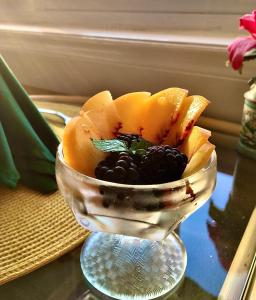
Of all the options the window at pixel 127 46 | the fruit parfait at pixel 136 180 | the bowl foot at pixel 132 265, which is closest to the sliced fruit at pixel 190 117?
the fruit parfait at pixel 136 180

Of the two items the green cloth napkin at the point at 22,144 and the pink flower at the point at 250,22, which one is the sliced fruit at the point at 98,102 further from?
the pink flower at the point at 250,22

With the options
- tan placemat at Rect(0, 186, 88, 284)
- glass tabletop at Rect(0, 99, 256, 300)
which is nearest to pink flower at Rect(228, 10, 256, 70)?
glass tabletop at Rect(0, 99, 256, 300)

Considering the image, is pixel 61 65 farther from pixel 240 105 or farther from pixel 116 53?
pixel 240 105

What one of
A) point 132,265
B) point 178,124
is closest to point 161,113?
point 178,124

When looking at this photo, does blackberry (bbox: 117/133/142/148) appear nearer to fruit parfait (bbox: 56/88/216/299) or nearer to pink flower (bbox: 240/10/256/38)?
fruit parfait (bbox: 56/88/216/299)

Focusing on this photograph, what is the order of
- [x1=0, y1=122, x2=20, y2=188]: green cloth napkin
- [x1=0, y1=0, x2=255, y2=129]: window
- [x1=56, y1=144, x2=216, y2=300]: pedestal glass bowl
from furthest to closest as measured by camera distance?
[x1=0, y1=0, x2=255, y2=129]: window → [x1=0, y1=122, x2=20, y2=188]: green cloth napkin → [x1=56, y1=144, x2=216, y2=300]: pedestal glass bowl

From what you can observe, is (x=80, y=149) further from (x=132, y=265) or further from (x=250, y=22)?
(x=250, y=22)
